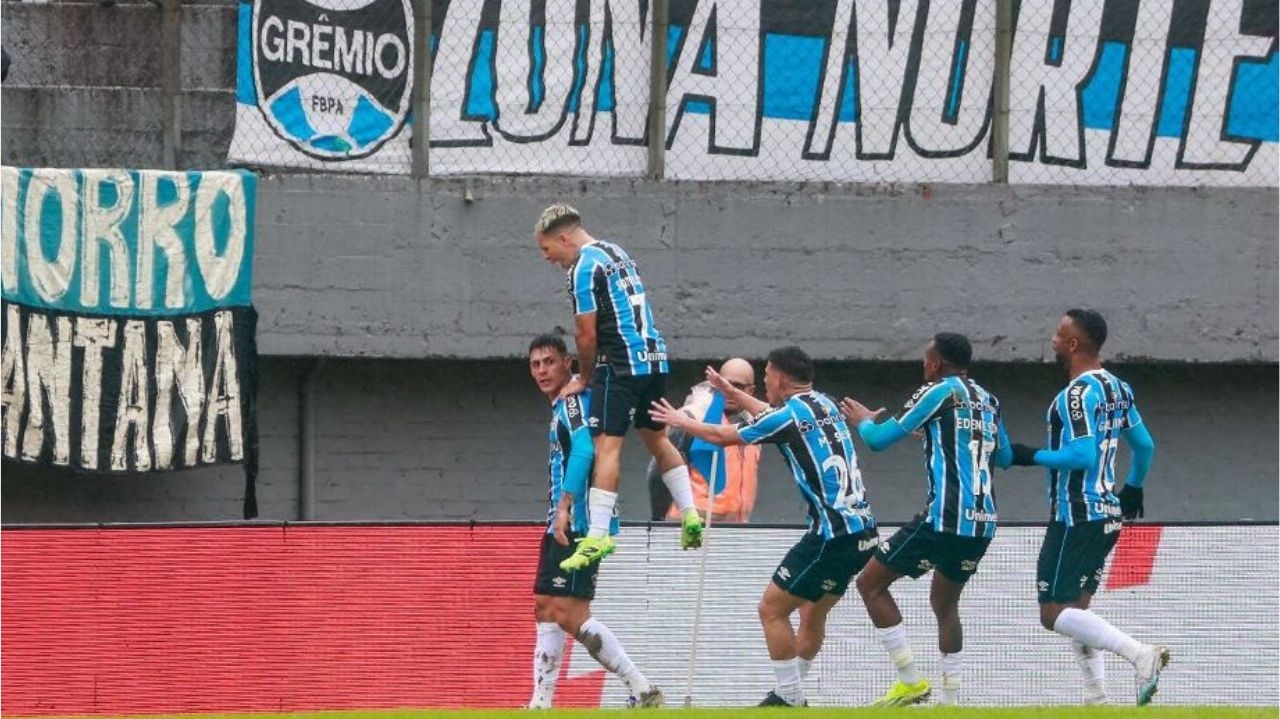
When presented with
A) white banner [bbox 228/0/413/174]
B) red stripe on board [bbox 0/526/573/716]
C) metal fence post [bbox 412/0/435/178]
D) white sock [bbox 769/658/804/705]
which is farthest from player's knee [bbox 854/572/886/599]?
white banner [bbox 228/0/413/174]

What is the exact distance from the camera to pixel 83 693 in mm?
12000

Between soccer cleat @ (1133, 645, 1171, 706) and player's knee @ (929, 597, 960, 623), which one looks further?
player's knee @ (929, 597, 960, 623)

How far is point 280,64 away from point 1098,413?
719 cm

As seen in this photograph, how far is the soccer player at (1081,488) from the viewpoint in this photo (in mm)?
10805

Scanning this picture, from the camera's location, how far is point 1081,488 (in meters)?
10.9

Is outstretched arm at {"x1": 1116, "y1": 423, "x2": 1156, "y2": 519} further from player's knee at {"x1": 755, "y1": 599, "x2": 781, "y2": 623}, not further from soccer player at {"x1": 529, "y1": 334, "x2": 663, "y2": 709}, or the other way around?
soccer player at {"x1": 529, "y1": 334, "x2": 663, "y2": 709}

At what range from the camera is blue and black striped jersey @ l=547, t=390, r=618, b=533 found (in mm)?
10219

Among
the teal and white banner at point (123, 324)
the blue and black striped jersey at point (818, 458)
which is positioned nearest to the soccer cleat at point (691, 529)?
the blue and black striped jersey at point (818, 458)

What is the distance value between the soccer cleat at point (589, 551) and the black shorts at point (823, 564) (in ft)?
3.79

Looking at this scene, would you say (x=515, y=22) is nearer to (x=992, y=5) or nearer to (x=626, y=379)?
(x=992, y=5)

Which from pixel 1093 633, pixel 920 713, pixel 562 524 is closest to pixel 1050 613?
pixel 1093 633

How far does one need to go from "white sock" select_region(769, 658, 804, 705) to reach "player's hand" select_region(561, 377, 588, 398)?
1.75 meters

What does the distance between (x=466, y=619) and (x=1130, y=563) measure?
162 inches

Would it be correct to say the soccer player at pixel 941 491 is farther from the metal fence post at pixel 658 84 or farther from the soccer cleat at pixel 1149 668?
the metal fence post at pixel 658 84
